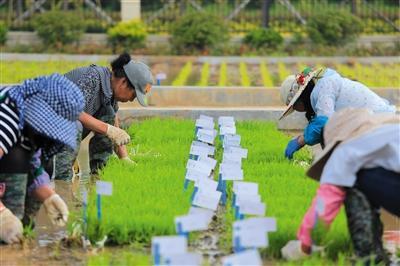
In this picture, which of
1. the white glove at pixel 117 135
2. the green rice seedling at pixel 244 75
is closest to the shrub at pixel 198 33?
the green rice seedling at pixel 244 75

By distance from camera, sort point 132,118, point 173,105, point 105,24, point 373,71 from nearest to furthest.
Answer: point 132,118
point 173,105
point 373,71
point 105,24

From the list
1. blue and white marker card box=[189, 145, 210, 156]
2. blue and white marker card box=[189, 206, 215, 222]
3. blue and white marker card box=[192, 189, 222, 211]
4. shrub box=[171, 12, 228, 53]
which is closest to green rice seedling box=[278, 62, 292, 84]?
shrub box=[171, 12, 228, 53]

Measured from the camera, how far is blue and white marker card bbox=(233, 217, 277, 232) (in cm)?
444

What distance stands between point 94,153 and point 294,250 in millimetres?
2891

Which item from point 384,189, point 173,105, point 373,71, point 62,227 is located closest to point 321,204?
point 384,189

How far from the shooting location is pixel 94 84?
22.6 feet

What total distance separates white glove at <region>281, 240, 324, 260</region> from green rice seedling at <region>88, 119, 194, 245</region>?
0.60m

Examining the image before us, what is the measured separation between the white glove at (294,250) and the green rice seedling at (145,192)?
1.97 ft

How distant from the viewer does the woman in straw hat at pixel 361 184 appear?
4602 mm

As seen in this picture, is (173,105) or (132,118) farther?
(173,105)

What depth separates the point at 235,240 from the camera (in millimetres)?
4457

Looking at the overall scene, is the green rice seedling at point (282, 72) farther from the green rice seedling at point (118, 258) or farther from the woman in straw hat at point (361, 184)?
the woman in straw hat at point (361, 184)

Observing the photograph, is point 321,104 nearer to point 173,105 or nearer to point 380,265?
point 380,265

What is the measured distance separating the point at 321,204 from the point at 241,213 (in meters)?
0.48
